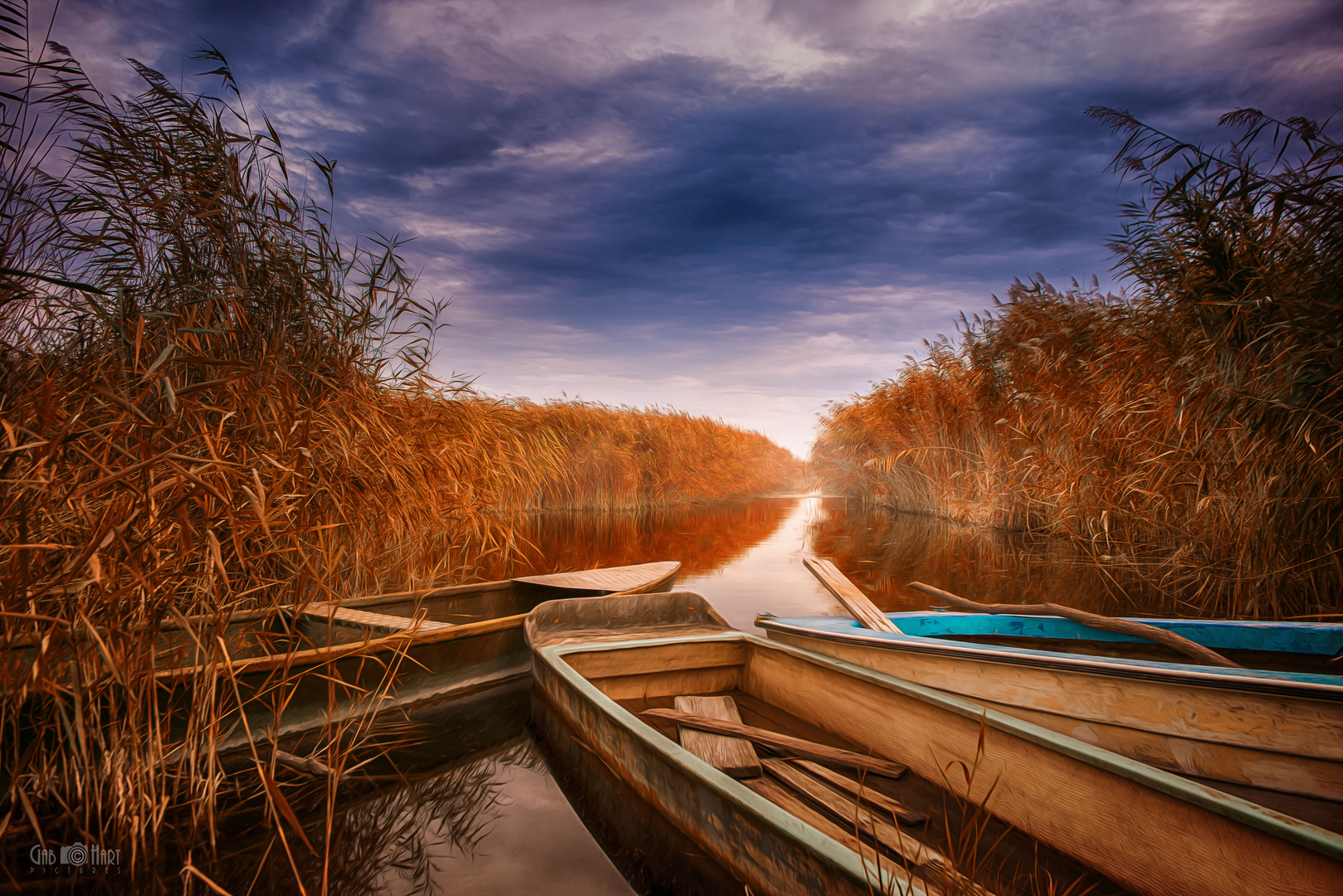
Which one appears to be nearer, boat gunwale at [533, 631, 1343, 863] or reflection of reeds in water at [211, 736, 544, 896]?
boat gunwale at [533, 631, 1343, 863]

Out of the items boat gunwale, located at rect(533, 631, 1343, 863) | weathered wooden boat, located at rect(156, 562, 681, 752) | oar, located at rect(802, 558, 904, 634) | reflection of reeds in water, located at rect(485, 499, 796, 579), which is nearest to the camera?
boat gunwale, located at rect(533, 631, 1343, 863)

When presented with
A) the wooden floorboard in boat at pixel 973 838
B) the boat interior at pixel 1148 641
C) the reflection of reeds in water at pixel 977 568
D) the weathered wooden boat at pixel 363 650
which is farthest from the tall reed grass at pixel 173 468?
the reflection of reeds in water at pixel 977 568

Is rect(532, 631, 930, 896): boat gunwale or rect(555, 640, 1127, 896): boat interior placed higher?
rect(532, 631, 930, 896): boat gunwale

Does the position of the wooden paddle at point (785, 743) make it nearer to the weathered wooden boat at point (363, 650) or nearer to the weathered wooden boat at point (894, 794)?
the weathered wooden boat at point (894, 794)

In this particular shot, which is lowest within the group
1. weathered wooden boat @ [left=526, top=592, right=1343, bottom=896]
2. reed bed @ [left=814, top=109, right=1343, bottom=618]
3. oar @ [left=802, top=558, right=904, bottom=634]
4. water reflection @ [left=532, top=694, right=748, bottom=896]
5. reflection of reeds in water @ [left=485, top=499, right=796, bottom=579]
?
water reflection @ [left=532, top=694, right=748, bottom=896]

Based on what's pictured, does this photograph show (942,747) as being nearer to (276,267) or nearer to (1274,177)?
(276,267)

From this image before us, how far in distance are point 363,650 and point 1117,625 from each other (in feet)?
12.4

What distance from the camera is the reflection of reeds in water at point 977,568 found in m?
5.40

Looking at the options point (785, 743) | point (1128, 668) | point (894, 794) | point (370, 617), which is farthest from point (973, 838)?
point (370, 617)

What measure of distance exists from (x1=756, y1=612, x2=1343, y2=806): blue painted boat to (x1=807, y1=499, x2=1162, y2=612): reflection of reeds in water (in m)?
1.87

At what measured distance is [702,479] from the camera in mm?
17016

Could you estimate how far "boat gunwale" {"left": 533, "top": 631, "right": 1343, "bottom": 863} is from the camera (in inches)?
48.1

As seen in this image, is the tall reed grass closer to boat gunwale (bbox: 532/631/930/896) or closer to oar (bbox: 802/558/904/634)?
boat gunwale (bbox: 532/631/930/896)

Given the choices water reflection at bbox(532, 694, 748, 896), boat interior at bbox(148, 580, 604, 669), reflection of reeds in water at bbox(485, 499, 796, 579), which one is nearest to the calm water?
water reflection at bbox(532, 694, 748, 896)
